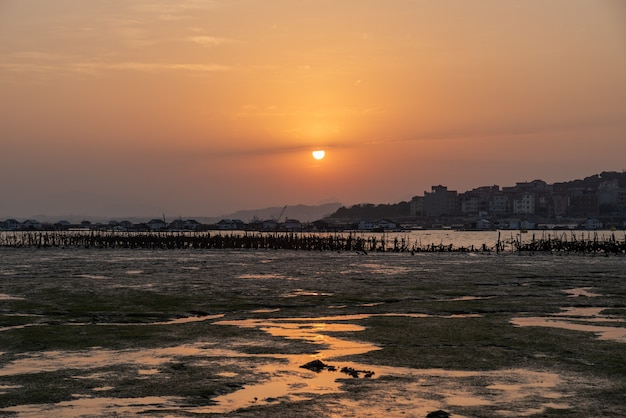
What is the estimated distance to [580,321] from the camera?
103 ft

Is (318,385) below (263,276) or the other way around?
below

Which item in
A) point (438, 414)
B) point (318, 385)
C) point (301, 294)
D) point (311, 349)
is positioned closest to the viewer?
point (438, 414)

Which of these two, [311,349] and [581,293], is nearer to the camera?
[311,349]

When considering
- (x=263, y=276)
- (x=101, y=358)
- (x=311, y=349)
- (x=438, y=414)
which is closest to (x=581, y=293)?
(x=263, y=276)

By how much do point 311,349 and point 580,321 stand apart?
1320cm

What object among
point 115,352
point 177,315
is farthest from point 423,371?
point 177,315

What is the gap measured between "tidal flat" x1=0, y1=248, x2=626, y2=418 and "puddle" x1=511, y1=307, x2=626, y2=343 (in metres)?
0.08

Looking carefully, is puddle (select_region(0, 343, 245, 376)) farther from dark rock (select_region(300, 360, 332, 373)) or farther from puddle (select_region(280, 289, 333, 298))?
puddle (select_region(280, 289, 333, 298))

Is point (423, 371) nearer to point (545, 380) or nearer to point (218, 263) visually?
point (545, 380)

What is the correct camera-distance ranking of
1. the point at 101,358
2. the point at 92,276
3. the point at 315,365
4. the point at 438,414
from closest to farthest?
the point at 438,414 < the point at 315,365 < the point at 101,358 < the point at 92,276

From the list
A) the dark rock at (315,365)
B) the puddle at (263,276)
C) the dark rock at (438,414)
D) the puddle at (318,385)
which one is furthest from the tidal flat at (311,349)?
the puddle at (263,276)

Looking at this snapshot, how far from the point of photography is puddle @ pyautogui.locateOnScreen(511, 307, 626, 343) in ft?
91.8

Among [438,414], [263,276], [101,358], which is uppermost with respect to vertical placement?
[263,276]

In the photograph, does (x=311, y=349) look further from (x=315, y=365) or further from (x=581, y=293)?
(x=581, y=293)
